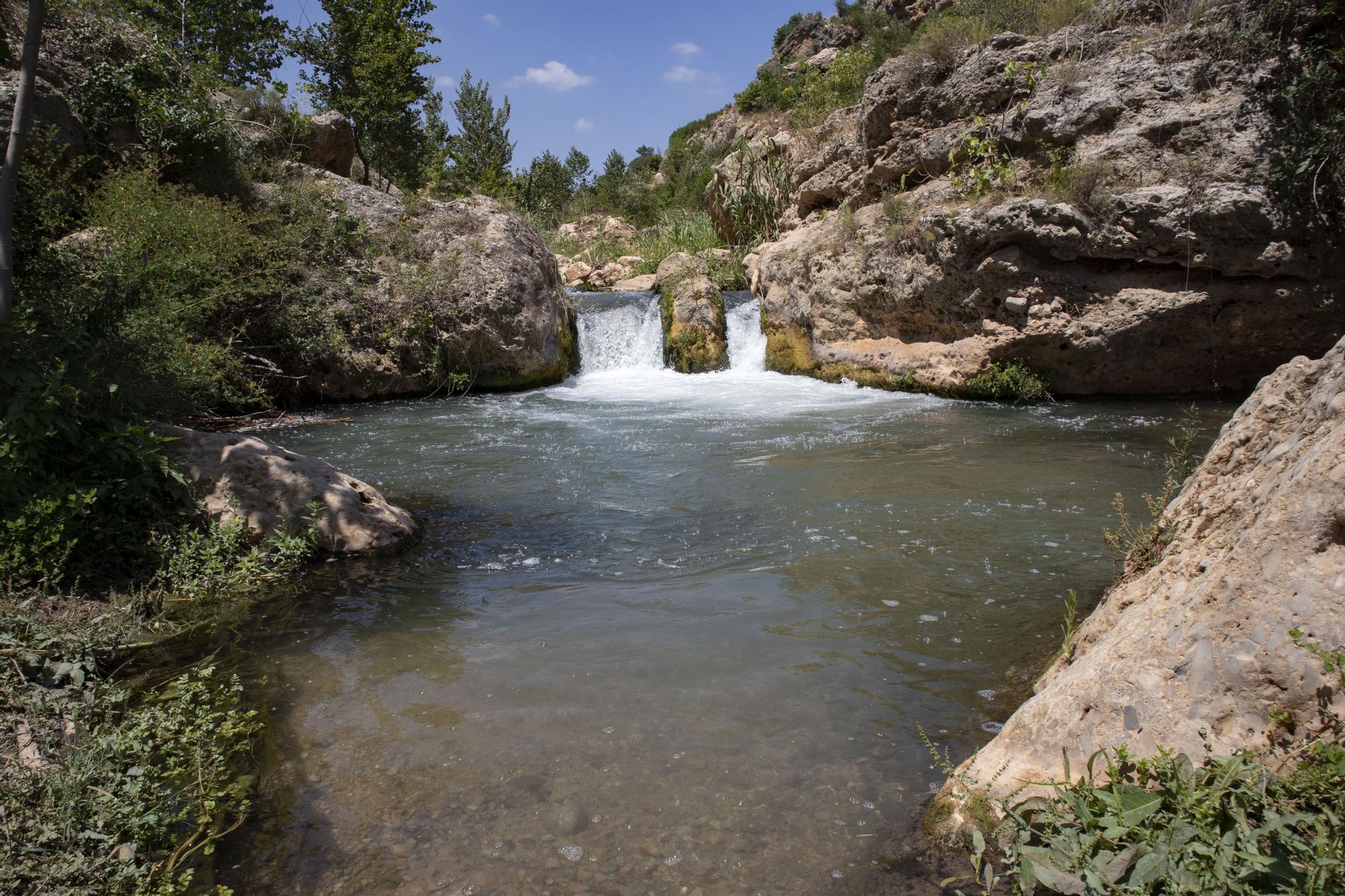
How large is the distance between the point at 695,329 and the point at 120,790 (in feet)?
42.5

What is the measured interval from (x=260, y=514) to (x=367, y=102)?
18.6 metres

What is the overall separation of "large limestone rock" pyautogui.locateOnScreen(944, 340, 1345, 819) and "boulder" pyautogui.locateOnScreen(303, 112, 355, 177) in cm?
1721

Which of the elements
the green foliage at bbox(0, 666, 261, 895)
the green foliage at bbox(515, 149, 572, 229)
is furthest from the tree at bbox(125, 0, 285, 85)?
the green foliage at bbox(0, 666, 261, 895)

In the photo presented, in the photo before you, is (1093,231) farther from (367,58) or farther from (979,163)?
(367,58)

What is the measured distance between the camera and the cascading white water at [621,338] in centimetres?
1523

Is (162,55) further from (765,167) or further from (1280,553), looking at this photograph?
(1280,553)

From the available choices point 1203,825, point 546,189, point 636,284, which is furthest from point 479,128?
point 1203,825

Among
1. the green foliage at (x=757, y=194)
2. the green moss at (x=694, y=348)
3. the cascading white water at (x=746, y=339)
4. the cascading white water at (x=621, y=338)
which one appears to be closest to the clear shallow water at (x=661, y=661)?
the green moss at (x=694, y=348)

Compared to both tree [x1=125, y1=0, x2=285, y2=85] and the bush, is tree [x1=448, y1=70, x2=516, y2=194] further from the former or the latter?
the bush

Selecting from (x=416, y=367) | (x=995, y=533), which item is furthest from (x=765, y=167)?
(x=995, y=533)

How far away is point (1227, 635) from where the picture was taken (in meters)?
2.08

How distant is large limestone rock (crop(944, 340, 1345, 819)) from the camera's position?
1.94 metres

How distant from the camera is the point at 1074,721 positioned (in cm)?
227

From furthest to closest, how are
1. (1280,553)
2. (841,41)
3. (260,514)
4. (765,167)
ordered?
(841,41)
(765,167)
(260,514)
(1280,553)
